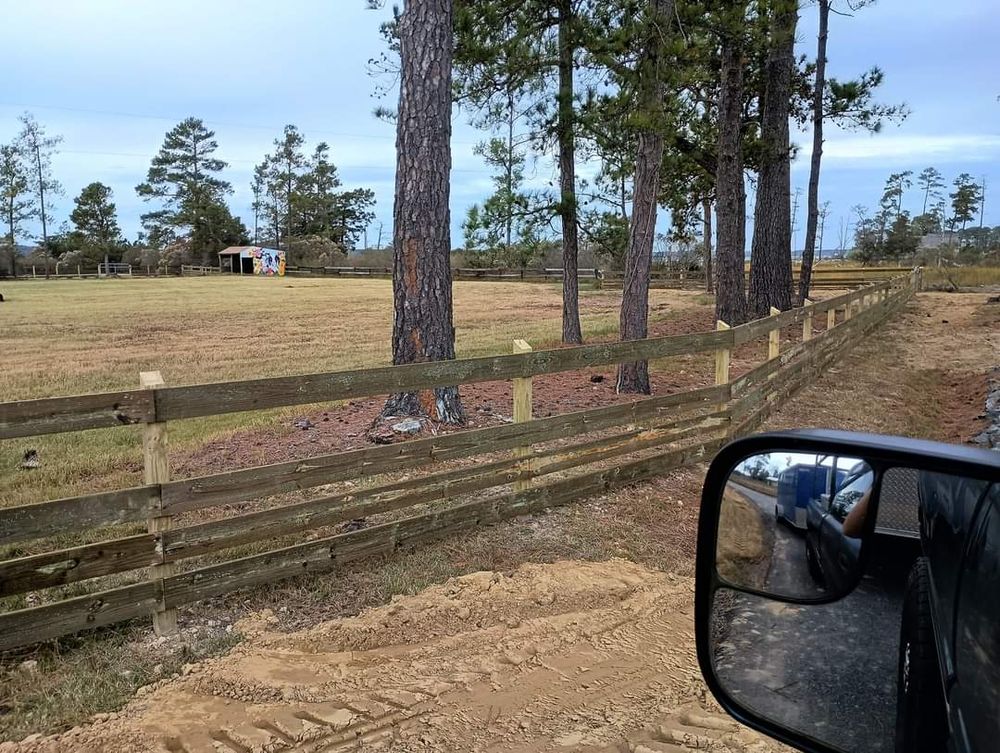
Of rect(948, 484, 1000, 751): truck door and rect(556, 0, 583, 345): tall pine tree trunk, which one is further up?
rect(556, 0, 583, 345): tall pine tree trunk

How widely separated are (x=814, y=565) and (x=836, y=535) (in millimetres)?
109

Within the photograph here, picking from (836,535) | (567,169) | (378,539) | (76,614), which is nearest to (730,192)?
(567,169)

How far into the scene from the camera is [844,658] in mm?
1543

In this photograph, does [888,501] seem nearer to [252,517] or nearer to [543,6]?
[252,517]

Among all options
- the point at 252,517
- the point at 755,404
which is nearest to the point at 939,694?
the point at 252,517

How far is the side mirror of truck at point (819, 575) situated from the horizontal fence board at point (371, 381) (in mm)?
2935

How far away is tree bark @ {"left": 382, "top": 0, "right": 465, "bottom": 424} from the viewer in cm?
690

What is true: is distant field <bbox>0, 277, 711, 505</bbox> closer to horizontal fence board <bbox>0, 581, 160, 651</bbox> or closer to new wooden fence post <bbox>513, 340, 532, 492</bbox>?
horizontal fence board <bbox>0, 581, 160, 651</bbox>

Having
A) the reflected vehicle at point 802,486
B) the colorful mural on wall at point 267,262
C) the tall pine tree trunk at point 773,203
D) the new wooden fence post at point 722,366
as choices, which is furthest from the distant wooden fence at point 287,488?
the colorful mural on wall at point 267,262

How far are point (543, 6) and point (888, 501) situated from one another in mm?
11895

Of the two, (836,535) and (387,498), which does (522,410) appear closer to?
(387,498)

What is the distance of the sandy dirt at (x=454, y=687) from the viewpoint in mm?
2824

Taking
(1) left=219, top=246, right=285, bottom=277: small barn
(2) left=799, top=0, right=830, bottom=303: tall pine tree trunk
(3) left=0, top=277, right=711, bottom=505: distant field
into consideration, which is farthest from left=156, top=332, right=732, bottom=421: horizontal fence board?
(1) left=219, top=246, right=285, bottom=277: small barn

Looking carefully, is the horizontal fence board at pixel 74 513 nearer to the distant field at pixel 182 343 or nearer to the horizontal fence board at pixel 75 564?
the horizontal fence board at pixel 75 564
